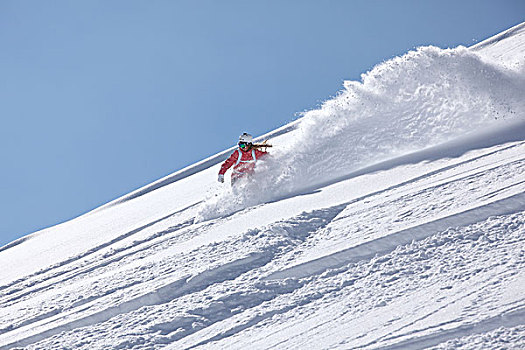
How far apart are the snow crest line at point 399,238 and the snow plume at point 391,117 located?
282 cm

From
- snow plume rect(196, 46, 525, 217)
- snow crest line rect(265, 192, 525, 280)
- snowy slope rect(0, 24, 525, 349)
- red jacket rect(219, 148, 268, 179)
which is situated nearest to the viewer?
Answer: snowy slope rect(0, 24, 525, 349)

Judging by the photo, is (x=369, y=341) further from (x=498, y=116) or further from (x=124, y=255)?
(x=498, y=116)

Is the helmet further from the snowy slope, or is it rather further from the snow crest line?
the snow crest line

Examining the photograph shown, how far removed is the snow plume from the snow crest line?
282cm

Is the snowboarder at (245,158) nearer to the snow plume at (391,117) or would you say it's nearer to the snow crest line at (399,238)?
the snow plume at (391,117)

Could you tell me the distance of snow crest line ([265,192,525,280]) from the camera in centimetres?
533

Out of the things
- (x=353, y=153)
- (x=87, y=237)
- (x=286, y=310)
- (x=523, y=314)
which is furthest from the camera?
(x=87, y=237)

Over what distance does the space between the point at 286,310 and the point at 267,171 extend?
4.11m

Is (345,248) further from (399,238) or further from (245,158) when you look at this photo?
(245,158)

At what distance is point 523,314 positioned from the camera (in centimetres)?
396

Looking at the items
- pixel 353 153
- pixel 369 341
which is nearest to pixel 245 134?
pixel 353 153

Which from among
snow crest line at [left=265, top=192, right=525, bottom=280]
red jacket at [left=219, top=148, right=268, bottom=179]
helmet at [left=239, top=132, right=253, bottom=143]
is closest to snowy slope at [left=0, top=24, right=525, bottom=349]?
snow crest line at [left=265, top=192, right=525, bottom=280]

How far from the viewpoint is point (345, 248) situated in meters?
5.56

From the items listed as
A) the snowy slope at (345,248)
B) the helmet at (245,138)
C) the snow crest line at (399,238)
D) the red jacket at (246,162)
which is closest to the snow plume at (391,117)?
the snowy slope at (345,248)
